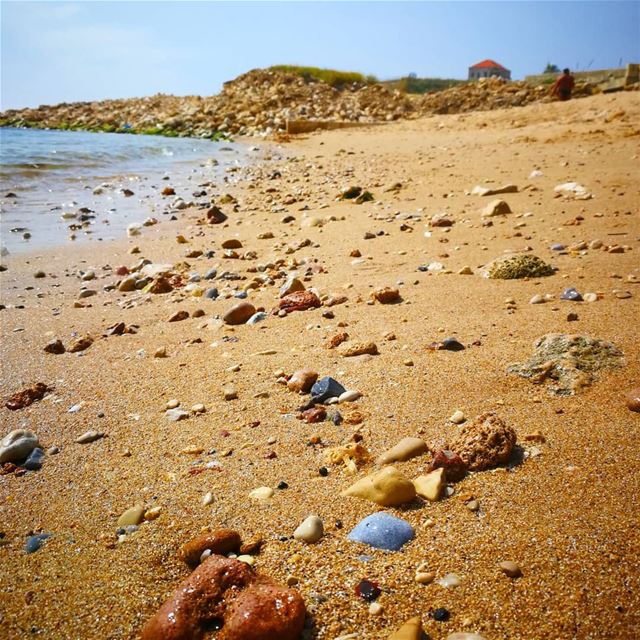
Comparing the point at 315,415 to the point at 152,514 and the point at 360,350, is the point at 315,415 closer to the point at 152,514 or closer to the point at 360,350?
the point at 360,350

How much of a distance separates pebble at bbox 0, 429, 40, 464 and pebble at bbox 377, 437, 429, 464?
150 centimetres

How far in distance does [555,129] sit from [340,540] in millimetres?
11470

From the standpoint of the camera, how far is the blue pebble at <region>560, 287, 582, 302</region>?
2.90 meters

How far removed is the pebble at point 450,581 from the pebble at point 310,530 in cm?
38

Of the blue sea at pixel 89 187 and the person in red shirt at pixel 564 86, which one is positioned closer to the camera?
the blue sea at pixel 89 187

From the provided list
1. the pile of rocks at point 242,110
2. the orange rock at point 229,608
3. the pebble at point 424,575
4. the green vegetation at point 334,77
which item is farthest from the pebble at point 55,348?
the green vegetation at point 334,77

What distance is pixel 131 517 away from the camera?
5.36ft

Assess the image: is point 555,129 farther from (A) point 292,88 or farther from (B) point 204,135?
(A) point 292,88

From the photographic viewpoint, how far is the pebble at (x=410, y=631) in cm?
112

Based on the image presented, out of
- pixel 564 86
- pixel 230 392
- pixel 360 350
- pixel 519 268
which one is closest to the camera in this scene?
pixel 230 392

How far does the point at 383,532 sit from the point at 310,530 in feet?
0.72

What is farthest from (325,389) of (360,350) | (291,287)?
(291,287)

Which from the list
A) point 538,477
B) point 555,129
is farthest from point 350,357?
point 555,129

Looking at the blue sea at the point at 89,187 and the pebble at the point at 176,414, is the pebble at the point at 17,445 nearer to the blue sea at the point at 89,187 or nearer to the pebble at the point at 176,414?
the pebble at the point at 176,414
